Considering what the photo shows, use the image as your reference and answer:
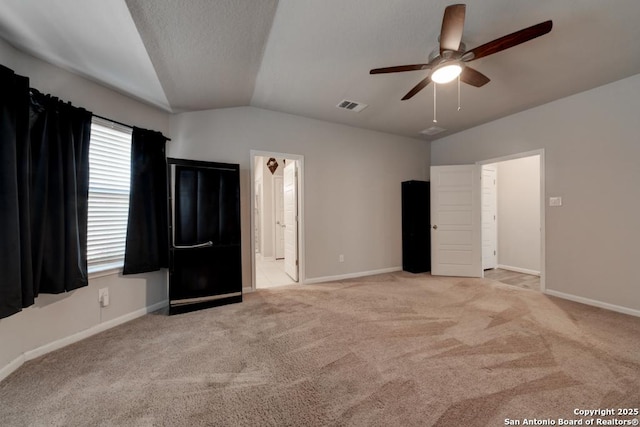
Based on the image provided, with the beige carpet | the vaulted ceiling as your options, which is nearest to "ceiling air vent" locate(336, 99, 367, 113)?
the vaulted ceiling

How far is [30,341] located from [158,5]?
8.95ft

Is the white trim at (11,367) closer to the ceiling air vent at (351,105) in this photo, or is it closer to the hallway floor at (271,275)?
the hallway floor at (271,275)

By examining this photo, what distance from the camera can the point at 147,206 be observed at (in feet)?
9.22

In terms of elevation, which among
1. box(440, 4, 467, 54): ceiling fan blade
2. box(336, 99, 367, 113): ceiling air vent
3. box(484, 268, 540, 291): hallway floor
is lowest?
box(484, 268, 540, 291): hallway floor

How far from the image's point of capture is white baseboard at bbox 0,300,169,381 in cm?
181

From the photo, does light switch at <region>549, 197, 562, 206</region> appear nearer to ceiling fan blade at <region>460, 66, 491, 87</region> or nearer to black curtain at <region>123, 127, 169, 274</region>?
ceiling fan blade at <region>460, 66, 491, 87</region>

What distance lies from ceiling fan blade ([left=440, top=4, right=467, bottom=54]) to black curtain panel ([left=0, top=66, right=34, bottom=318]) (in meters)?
2.93

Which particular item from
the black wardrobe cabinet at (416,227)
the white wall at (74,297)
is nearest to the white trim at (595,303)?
the black wardrobe cabinet at (416,227)

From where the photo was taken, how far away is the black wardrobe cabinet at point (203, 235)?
113 inches

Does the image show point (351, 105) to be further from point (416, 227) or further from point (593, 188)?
point (593, 188)

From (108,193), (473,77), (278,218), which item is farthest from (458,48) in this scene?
(278,218)

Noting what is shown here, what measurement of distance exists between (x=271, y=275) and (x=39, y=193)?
3.30m

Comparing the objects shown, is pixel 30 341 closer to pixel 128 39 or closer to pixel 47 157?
pixel 47 157

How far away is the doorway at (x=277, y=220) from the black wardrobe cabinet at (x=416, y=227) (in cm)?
210
